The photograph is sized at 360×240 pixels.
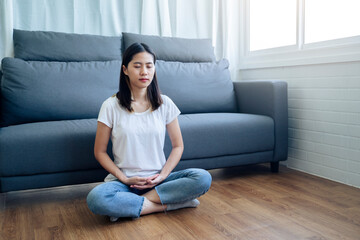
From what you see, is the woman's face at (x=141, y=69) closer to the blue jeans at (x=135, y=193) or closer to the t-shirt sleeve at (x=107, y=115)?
the t-shirt sleeve at (x=107, y=115)

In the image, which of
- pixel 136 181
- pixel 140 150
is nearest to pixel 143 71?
pixel 140 150

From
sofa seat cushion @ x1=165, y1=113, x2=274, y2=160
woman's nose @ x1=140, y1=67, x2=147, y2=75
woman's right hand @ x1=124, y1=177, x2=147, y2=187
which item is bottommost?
→ woman's right hand @ x1=124, y1=177, x2=147, y2=187

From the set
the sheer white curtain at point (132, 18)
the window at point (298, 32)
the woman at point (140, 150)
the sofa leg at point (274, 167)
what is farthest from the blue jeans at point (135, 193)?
the sheer white curtain at point (132, 18)

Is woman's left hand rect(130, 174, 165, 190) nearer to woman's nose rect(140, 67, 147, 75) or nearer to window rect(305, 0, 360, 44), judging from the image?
woman's nose rect(140, 67, 147, 75)

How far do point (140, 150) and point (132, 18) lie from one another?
1.67 metres

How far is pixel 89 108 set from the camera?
223 cm

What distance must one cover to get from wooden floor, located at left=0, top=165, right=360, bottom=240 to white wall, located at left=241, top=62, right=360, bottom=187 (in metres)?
0.18

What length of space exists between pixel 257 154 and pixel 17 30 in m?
1.89

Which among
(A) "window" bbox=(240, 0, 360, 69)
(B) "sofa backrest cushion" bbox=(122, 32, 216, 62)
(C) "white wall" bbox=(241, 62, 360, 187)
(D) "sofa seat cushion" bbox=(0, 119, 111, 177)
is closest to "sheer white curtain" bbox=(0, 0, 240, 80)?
(A) "window" bbox=(240, 0, 360, 69)

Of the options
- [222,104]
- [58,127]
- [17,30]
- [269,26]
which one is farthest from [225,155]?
[17,30]

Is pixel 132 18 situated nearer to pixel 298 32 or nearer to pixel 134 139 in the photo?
pixel 298 32

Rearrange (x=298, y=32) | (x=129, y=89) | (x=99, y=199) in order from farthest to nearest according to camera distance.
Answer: (x=298, y=32) < (x=129, y=89) < (x=99, y=199)

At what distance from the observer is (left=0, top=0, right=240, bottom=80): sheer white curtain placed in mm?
2615

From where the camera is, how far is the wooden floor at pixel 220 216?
144 centimetres
